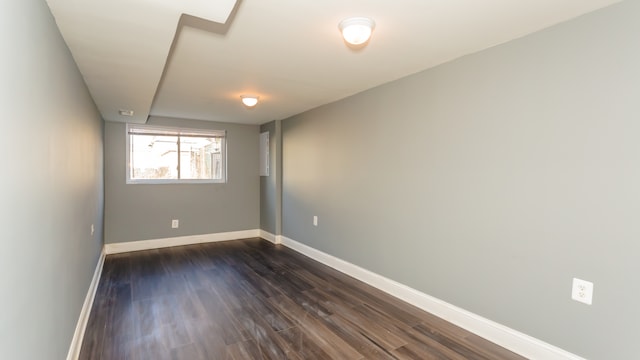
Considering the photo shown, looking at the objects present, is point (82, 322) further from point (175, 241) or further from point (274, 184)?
point (274, 184)

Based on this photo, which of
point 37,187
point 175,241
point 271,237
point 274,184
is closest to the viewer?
point 37,187

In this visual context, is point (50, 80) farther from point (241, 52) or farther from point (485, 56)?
point (485, 56)

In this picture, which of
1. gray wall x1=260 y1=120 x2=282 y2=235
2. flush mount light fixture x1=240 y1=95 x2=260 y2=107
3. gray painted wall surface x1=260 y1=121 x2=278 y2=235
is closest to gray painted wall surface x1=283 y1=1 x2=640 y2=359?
flush mount light fixture x1=240 y1=95 x2=260 y2=107

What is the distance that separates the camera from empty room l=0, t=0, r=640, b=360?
154 centimetres

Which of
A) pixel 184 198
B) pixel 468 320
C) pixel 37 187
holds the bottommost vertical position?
pixel 468 320

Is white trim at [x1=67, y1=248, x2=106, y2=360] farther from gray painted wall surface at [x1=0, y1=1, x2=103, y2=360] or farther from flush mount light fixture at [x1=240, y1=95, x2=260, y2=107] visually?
flush mount light fixture at [x1=240, y1=95, x2=260, y2=107]

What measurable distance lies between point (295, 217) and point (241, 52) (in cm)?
289

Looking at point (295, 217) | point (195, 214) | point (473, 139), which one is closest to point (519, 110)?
point (473, 139)

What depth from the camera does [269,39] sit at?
2.19 meters

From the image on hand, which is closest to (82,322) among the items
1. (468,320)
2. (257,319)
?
(257,319)

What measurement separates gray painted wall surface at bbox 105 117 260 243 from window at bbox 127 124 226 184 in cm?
10

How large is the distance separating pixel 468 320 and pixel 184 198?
4.41 meters

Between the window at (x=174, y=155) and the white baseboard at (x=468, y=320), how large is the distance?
117 inches

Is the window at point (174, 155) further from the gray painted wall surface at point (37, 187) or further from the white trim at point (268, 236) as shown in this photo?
the gray painted wall surface at point (37, 187)
